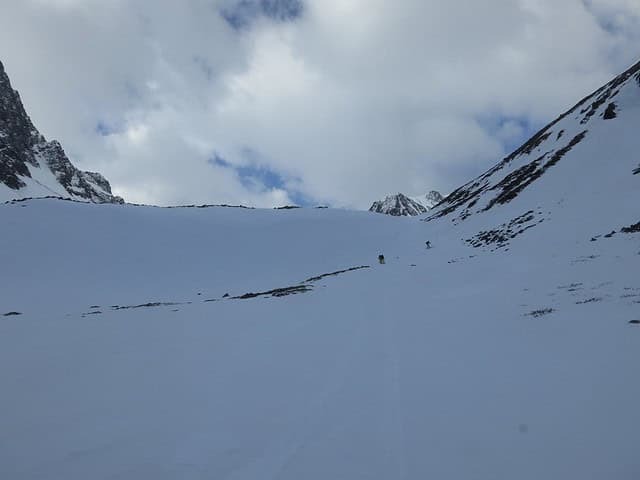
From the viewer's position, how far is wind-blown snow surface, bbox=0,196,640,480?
166 inches

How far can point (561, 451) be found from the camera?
3.96 metres

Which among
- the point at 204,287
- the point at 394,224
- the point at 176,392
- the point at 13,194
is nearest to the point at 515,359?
the point at 176,392

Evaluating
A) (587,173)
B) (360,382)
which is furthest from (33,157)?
(360,382)

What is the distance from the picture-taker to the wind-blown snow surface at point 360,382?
13.8ft

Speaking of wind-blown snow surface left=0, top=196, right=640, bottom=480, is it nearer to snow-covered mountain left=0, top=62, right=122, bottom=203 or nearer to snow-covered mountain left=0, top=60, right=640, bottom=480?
snow-covered mountain left=0, top=60, right=640, bottom=480

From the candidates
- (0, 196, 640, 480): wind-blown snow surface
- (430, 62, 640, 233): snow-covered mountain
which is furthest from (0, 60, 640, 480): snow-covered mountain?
(430, 62, 640, 233): snow-covered mountain

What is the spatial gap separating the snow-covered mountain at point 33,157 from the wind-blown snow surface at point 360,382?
6072 inches

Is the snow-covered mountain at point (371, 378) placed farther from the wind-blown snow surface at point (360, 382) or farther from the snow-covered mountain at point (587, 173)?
the snow-covered mountain at point (587, 173)

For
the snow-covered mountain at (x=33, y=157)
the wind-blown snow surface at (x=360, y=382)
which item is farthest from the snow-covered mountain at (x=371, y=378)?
the snow-covered mountain at (x=33, y=157)

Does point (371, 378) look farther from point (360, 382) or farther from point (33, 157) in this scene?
point (33, 157)

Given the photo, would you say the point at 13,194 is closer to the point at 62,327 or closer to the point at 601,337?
the point at 62,327

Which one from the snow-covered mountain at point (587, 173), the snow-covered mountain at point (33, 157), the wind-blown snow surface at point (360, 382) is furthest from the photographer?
the snow-covered mountain at point (33, 157)

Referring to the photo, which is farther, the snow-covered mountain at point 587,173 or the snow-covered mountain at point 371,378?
the snow-covered mountain at point 587,173

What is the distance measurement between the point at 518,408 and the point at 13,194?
15356 cm
